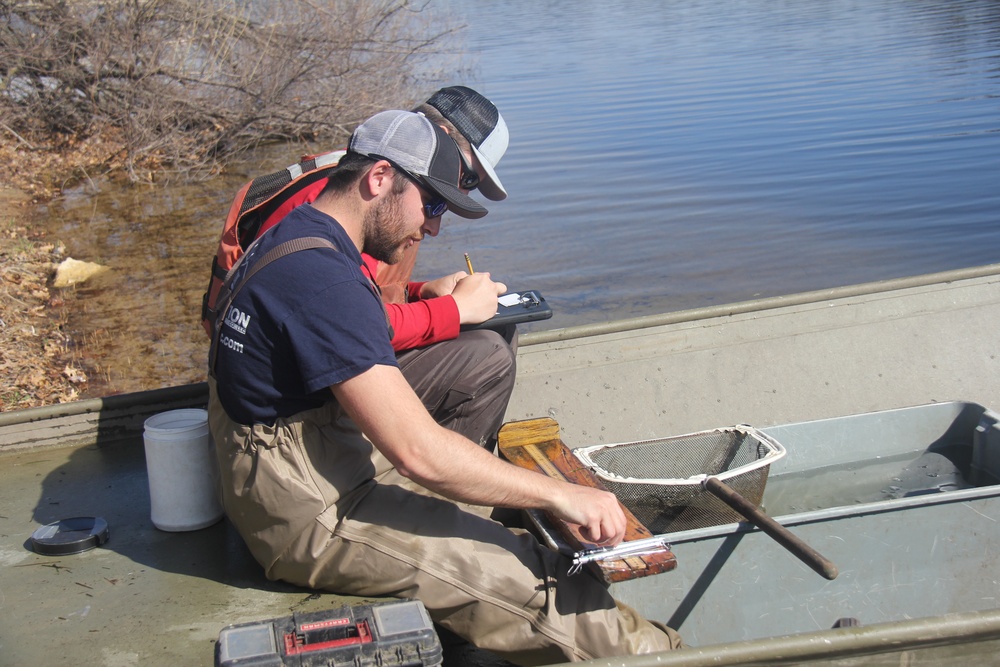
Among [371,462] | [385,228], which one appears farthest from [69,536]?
[385,228]

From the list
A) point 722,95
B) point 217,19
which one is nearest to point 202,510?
point 217,19

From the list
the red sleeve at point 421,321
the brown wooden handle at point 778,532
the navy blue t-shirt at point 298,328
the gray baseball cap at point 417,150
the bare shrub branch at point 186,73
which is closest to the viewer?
the navy blue t-shirt at point 298,328

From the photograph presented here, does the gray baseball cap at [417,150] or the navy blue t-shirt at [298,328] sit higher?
the gray baseball cap at [417,150]

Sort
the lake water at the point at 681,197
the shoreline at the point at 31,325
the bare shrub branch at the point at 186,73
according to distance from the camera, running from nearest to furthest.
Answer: the shoreline at the point at 31,325, the lake water at the point at 681,197, the bare shrub branch at the point at 186,73

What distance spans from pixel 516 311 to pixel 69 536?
4.83 ft

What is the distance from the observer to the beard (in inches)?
97.0

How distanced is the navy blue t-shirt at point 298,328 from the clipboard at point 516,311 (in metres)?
0.83

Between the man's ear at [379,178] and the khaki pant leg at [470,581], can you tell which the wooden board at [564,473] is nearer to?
the khaki pant leg at [470,581]

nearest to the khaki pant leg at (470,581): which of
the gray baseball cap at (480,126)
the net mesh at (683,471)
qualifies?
the net mesh at (683,471)

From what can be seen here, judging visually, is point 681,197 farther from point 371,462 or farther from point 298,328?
point 298,328

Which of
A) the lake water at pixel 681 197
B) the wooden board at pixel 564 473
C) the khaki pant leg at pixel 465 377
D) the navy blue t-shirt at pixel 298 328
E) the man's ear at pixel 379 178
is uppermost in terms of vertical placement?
the man's ear at pixel 379 178

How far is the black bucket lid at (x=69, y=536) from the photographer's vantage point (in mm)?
2859

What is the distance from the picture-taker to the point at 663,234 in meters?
9.80

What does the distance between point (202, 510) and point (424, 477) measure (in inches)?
41.2
